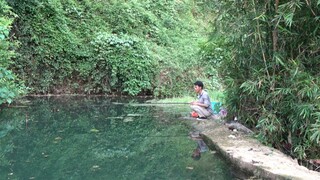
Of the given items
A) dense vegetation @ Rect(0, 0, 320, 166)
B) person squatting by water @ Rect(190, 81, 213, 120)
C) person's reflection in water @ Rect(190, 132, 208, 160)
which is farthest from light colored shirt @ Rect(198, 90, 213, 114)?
person's reflection in water @ Rect(190, 132, 208, 160)

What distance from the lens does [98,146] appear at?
214 inches

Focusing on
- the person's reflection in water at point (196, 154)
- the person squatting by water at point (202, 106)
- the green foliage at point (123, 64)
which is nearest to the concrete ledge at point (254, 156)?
the person's reflection in water at point (196, 154)

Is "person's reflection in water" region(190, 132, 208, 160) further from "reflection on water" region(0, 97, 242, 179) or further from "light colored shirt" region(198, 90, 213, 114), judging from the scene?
"light colored shirt" region(198, 90, 213, 114)

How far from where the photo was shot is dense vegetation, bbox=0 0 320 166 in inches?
183

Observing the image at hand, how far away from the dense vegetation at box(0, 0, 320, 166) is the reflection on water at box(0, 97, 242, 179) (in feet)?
2.59

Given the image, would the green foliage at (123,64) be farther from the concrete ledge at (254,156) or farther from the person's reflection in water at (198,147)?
the concrete ledge at (254,156)

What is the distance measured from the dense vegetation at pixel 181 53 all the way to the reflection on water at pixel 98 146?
0.79 m

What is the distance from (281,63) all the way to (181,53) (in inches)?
327

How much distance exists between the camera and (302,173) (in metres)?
3.85

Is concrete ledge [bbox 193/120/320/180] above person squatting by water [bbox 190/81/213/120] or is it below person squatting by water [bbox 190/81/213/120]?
below

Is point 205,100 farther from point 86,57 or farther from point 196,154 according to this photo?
point 86,57

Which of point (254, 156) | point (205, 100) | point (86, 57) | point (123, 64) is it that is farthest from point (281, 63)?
point (86, 57)

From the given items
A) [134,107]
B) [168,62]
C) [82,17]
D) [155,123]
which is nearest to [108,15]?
[82,17]

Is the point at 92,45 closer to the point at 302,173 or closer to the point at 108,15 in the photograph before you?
the point at 108,15
